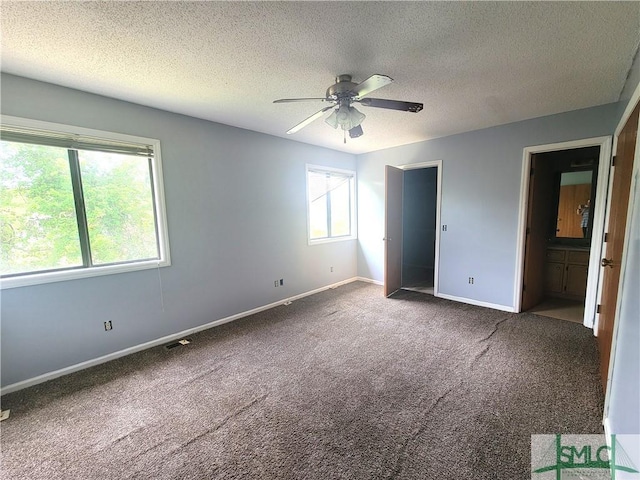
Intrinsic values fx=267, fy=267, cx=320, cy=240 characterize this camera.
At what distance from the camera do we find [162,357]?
2635 mm

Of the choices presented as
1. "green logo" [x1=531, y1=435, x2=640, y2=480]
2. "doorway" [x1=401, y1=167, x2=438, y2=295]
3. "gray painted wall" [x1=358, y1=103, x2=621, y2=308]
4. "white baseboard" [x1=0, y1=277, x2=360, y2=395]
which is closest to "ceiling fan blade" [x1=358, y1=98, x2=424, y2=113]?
"green logo" [x1=531, y1=435, x2=640, y2=480]

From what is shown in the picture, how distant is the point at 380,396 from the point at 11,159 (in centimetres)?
341

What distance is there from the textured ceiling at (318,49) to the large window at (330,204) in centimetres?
188

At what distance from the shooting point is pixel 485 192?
3639mm

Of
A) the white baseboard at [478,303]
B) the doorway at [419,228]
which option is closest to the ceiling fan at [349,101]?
the white baseboard at [478,303]

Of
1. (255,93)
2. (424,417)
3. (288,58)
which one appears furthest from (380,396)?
(255,93)

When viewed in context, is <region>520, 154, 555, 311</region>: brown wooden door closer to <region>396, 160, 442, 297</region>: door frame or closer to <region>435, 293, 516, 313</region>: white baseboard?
<region>435, 293, 516, 313</region>: white baseboard

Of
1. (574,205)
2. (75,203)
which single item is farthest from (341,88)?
(574,205)

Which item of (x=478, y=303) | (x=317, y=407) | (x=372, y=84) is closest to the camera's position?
(x=372, y=84)

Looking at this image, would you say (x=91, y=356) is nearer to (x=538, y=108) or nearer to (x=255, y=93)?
(x=255, y=93)

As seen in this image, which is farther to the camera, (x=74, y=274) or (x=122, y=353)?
(x=122, y=353)

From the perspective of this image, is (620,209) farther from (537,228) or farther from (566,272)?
(566,272)

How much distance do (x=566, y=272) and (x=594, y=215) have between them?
1.38 m

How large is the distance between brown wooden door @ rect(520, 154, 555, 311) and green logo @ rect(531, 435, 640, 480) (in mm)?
2262
